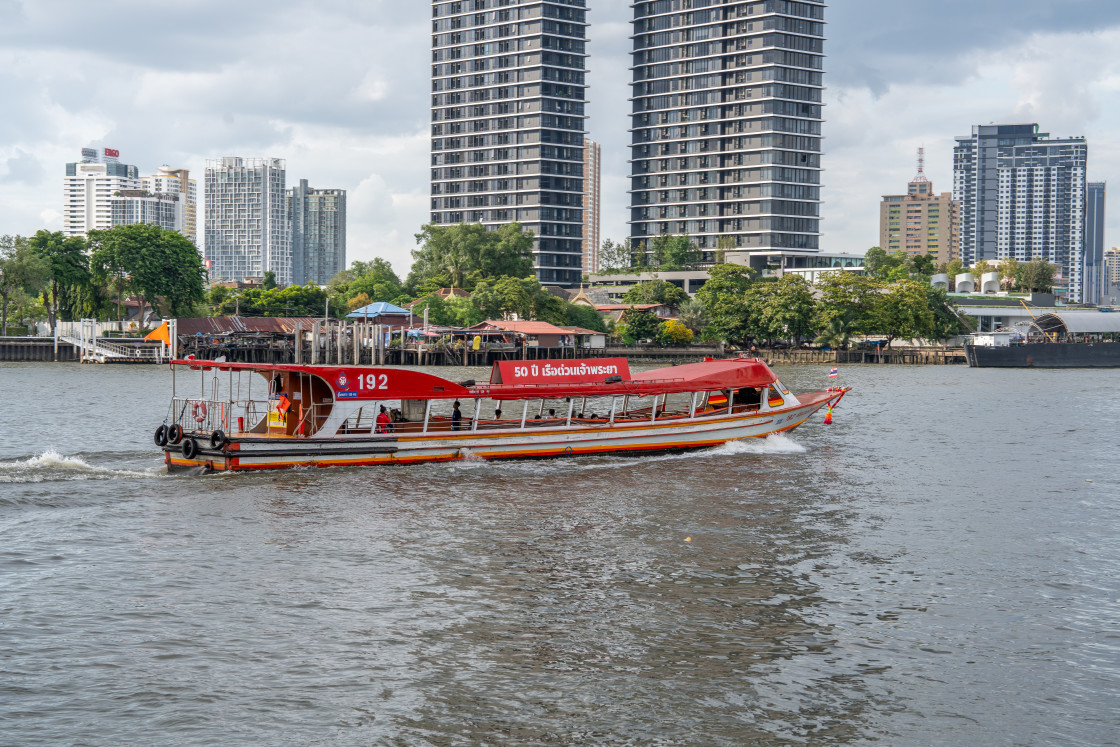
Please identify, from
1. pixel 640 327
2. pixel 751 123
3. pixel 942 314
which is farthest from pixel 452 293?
pixel 751 123

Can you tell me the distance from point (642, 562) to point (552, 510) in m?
5.65

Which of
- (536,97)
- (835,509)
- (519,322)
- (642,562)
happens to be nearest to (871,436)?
(835,509)

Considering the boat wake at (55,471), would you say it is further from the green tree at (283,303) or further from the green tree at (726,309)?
the green tree at (283,303)

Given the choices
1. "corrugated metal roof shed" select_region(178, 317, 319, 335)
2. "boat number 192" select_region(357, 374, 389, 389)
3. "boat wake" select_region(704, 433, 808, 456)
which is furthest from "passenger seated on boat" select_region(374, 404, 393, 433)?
"corrugated metal roof shed" select_region(178, 317, 319, 335)

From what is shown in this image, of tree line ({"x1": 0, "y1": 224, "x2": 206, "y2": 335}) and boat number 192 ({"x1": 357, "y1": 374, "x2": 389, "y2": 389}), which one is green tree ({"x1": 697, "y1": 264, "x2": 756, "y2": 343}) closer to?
tree line ({"x1": 0, "y1": 224, "x2": 206, "y2": 335})

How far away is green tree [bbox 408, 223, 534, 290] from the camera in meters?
146

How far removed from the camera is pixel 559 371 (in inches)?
1344

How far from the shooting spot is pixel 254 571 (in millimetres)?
19391

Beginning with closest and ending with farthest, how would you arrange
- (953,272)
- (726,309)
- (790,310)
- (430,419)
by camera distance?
(430,419)
(790,310)
(726,309)
(953,272)

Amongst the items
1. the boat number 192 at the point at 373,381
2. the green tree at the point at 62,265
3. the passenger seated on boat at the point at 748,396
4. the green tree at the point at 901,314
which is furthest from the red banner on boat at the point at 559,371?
the green tree at the point at 901,314

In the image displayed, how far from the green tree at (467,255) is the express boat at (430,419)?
10707 cm

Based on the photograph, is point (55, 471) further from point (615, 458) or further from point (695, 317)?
point (695, 317)

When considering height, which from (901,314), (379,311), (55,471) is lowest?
(55,471)

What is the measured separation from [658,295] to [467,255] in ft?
95.9
